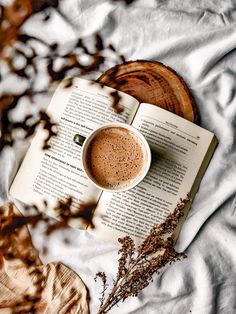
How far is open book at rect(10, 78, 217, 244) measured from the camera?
0.89 m

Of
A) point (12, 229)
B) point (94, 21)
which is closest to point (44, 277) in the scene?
point (12, 229)

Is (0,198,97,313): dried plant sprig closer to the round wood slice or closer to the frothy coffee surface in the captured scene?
the frothy coffee surface

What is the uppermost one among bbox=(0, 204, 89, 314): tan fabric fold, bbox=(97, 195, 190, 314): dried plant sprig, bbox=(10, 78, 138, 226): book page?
bbox=(10, 78, 138, 226): book page

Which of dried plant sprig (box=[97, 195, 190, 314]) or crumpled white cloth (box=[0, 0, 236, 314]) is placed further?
crumpled white cloth (box=[0, 0, 236, 314])

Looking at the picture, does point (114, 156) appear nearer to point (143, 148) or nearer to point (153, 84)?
point (143, 148)

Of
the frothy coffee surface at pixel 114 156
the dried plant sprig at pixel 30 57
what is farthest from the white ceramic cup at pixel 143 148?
the dried plant sprig at pixel 30 57

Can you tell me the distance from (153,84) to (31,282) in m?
0.43

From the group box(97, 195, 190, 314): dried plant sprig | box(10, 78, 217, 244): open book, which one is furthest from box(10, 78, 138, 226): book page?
box(97, 195, 190, 314): dried plant sprig

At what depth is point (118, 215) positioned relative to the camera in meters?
0.90

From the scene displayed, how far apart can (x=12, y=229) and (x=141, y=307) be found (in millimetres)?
281

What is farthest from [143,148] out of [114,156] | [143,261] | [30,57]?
[30,57]

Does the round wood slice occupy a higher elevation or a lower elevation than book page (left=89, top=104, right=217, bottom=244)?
higher

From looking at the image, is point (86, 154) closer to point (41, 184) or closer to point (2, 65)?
point (41, 184)

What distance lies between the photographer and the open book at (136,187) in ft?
2.92
